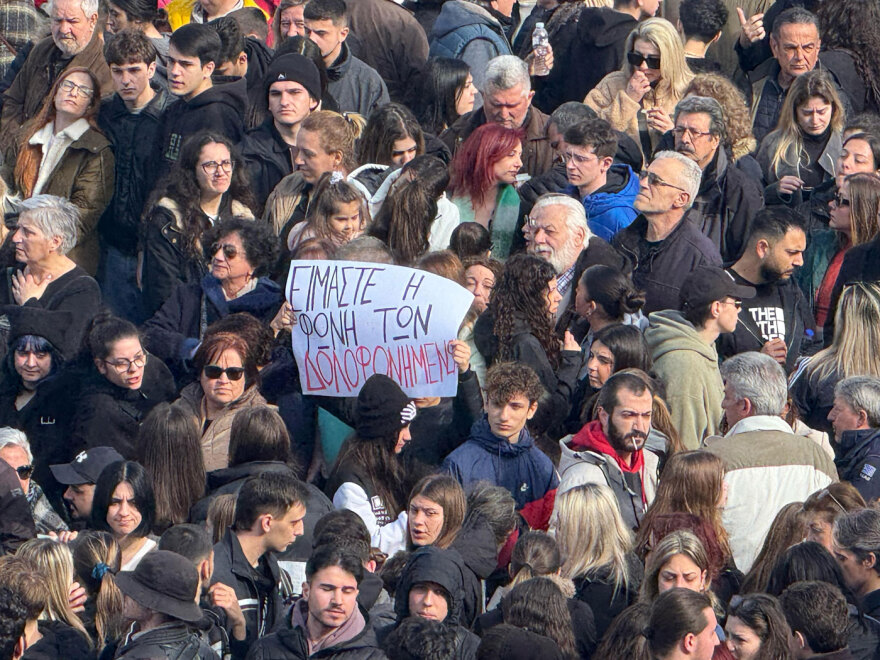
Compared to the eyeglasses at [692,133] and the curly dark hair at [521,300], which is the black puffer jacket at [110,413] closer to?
the curly dark hair at [521,300]

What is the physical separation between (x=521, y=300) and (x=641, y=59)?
3.16m

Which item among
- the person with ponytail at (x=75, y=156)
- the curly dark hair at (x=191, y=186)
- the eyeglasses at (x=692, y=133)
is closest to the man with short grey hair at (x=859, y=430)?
the eyeglasses at (x=692, y=133)

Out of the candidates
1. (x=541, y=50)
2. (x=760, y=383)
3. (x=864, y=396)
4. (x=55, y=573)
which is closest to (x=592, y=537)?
(x=760, y=383)

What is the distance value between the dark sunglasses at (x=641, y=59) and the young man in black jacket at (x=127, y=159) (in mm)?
2879

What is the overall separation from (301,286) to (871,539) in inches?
→ 134

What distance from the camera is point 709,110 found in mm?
11766

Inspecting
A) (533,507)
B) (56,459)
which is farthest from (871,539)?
(56,459)

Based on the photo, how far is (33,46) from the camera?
1326cm

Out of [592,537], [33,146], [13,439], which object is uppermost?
[592,537]

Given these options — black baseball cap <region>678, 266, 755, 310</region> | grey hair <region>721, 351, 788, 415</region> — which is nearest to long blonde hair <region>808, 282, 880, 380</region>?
black baseball cap <region>678, 266, 755, 310</region>

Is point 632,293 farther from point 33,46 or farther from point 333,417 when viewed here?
point 33,46

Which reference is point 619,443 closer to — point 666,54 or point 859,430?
point 859,430

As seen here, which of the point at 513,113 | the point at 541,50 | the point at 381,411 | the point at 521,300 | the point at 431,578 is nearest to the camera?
the point at 431,578

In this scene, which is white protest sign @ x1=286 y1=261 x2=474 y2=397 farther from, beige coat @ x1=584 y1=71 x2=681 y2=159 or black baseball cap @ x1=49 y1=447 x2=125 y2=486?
beige coat @ x1=584 y1=71 x2=681 y2=159
